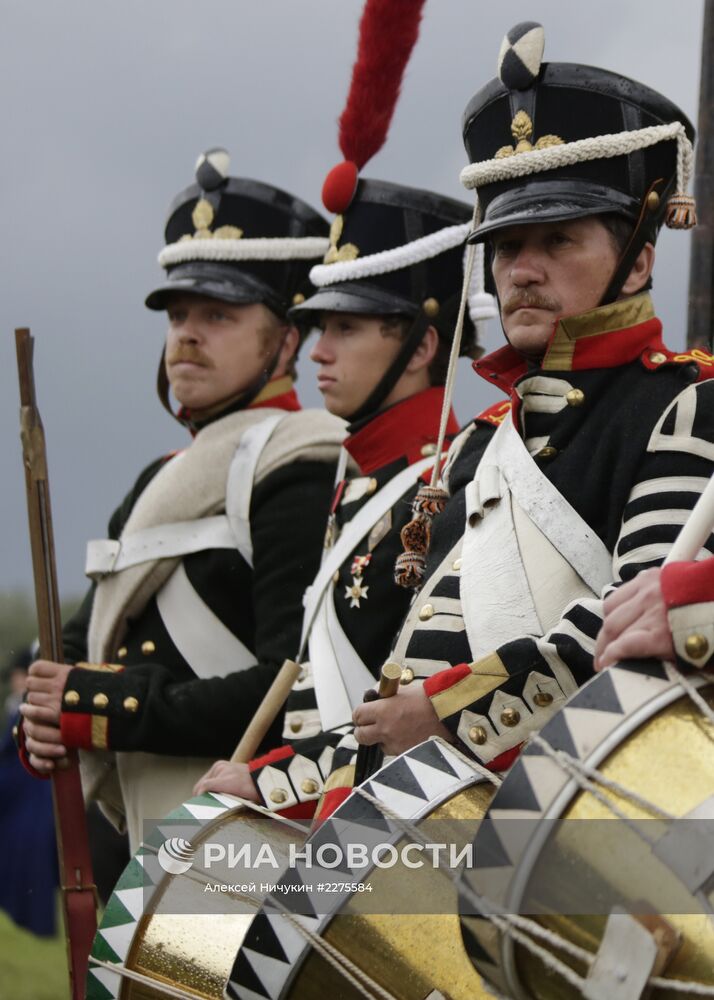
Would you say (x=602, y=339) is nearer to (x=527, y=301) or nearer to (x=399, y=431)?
(x=527, y=301)

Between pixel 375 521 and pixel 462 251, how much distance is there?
0.86 meters

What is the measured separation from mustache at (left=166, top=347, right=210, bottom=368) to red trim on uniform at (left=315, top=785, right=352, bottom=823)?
201 cm

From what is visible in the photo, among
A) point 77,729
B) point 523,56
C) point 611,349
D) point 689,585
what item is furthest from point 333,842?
point 77,729

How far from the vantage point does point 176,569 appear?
4.96 meters

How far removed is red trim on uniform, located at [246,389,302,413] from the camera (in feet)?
17.4

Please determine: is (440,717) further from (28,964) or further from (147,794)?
(28,964)

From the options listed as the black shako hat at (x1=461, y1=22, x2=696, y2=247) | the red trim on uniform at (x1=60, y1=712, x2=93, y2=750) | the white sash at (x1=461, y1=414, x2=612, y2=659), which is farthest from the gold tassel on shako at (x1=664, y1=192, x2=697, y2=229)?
the red trim on uniform at (x1=60, y1=712, x2=93, y2=750)

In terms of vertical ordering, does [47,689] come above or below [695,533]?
below

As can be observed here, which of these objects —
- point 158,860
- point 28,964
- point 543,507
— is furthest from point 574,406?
point 28,964

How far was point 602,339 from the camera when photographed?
322cm

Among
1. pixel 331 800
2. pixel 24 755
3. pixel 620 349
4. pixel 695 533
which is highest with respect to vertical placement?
pixel 620 349

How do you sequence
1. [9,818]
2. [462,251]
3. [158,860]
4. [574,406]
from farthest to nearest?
1. [9,818]
2. [462,251]
3. [158,860]
4. [574,406]

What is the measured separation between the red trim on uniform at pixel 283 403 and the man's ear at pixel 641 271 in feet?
6.96

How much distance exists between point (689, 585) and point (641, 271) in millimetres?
1087
